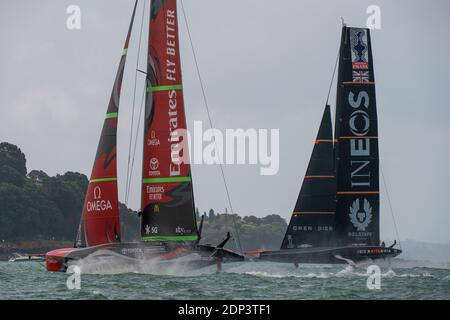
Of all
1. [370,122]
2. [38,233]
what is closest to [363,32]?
[370,122]

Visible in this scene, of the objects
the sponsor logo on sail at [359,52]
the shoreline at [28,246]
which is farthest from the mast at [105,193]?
the shoreline at [28,246]

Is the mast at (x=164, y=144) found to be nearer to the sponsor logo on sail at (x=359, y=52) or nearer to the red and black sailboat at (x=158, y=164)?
the red and black sailboat at (x=158, y=164)

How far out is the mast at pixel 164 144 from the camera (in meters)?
41.6

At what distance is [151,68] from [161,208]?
18.8 ft

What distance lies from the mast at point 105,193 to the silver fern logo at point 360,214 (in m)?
17.5

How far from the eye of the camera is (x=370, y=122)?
178 feet

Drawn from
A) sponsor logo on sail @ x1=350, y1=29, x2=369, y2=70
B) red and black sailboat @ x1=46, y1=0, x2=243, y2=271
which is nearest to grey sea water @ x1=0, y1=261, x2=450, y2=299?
red and black sailboat @ x1=46, y1=0, x2=243, y2=271

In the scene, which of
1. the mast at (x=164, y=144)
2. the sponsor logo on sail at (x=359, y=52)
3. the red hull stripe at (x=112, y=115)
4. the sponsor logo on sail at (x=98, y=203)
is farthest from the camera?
the sponsor logo on sail at (x=359, y=52)

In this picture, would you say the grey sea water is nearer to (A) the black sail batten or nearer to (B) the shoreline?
(A) the black sail batten

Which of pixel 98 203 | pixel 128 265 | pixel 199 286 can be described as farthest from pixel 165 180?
pixel 199 286

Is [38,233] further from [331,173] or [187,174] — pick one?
[187,174]

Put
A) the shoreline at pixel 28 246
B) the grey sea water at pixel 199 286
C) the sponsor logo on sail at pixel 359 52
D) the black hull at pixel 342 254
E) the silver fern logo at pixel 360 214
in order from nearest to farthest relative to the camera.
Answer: the grey sea water at pixel 199 286 → the black hull at pixel 342 254 → the sponsor logo on sail at pixel 359 52 → the silver fern logo at pixel 360 214 → the shoreline at pixel 28 246

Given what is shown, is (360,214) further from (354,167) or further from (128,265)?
(128,265)

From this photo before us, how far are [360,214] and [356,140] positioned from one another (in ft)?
13.1
